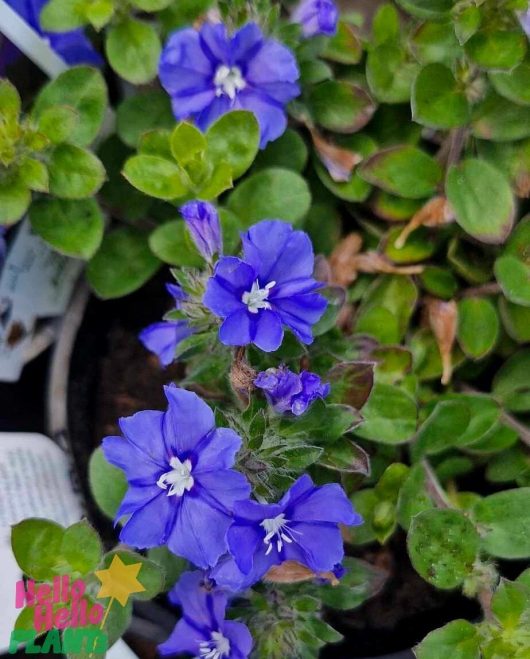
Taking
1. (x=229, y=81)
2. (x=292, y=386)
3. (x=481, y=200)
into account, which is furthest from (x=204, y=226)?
(x=481, y=200)

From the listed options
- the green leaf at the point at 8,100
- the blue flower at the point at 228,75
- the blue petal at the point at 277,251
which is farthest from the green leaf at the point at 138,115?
the blue petal at the point at 277,251

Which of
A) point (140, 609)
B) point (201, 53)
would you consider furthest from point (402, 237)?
point (140, 609)

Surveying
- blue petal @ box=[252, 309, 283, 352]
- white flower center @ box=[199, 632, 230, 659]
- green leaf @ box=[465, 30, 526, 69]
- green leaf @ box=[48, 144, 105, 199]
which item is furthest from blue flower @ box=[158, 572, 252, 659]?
green leaf @ box=[465, 30, 526, 69]

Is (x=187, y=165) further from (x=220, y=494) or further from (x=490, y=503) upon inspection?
(x=490, y=503)

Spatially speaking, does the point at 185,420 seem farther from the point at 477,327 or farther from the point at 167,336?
the point at 477,327

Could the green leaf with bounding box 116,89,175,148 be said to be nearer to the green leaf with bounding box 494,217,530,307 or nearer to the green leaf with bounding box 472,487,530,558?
the green leaf with bounding box 494,217,530,307
